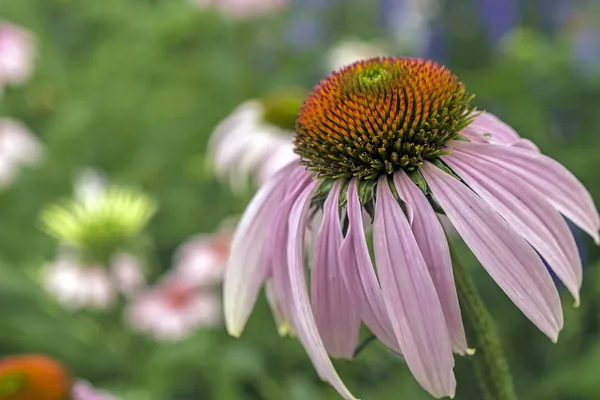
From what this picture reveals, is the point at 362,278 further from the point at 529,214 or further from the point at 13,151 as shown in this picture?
the point at 13,151

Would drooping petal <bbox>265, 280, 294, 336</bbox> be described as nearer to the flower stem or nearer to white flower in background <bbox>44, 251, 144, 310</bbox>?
the flower stem

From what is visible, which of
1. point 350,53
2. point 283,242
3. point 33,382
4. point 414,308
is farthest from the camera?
point 350,53

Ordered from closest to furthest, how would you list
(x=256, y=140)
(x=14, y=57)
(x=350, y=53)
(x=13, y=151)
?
(x=256, y=140), (x=13, y=151), (x=14, y=57), (x=350, y=53)

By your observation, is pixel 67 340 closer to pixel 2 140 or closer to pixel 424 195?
pixel 2 140

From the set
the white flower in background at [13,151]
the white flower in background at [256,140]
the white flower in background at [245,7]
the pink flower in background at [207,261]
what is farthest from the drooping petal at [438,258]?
the white flower in background at [245,7]

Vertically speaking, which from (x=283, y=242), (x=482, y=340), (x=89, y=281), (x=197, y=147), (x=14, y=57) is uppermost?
(x=14, y=57)

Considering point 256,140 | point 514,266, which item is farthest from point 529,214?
point 256,140

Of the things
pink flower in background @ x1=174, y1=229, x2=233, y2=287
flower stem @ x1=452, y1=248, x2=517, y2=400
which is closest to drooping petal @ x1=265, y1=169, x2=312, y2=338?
flower stem @ x1=452, y1=248, x2=517, y2=400
